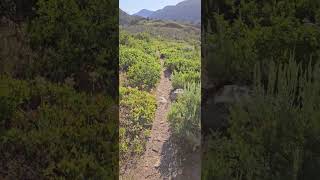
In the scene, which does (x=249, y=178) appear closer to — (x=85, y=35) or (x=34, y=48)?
(x=85, y=35)

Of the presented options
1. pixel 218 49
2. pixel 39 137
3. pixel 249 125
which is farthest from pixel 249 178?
pixel 39 137

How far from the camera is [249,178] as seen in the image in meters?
2.26

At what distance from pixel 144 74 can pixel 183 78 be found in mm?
218

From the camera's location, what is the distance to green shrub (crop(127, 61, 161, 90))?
8.04ft

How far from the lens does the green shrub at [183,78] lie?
7.75 feet

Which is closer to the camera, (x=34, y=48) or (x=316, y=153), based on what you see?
(x=316, y=153)

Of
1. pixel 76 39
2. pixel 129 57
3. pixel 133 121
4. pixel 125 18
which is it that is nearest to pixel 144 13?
pixel 125 18

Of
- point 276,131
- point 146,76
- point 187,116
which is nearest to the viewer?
point 276,131

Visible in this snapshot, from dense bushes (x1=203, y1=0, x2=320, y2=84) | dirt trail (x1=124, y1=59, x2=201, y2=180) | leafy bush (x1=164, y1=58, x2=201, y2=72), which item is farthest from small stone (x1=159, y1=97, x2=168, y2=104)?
dense bushes (x1=203, y1=0, x2=320, y2=84)

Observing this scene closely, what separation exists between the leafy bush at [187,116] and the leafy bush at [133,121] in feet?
0.43

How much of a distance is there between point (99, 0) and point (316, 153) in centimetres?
134

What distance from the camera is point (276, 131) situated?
222 centimetres

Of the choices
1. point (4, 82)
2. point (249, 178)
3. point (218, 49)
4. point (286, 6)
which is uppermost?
point (286, 6)

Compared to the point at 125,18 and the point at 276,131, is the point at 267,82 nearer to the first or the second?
the point at 276,131
